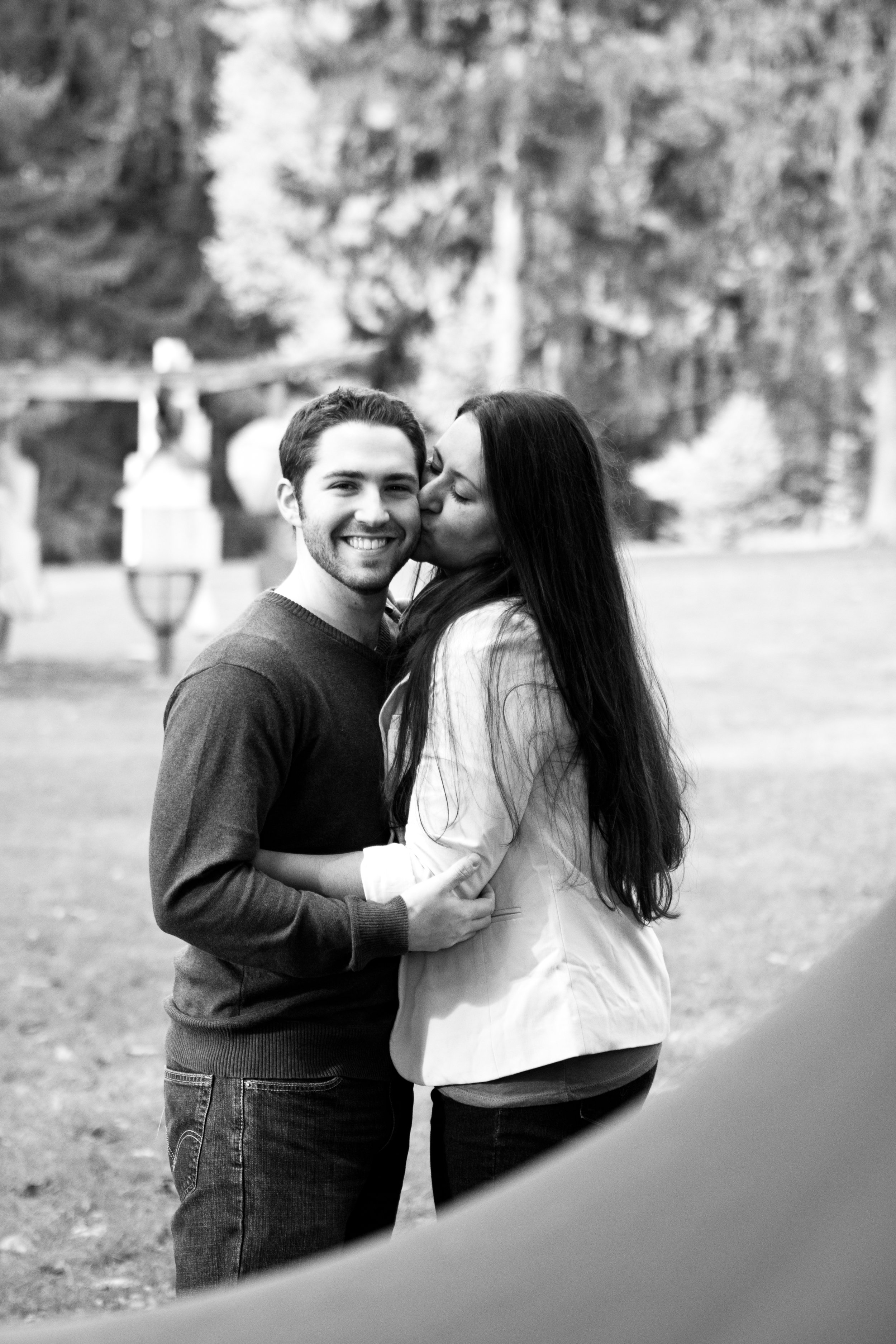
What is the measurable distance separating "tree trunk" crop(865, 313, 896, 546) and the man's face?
2199cm

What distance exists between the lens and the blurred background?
6156mm

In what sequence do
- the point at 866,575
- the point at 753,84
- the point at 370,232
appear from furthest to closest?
the point at 370,232
the point at 753,84
the point at 866,575

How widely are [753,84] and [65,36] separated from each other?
57.6 feet

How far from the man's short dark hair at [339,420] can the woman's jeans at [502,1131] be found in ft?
2.99

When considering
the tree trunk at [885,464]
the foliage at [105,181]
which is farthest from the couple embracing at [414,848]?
the foliage at [105,181]

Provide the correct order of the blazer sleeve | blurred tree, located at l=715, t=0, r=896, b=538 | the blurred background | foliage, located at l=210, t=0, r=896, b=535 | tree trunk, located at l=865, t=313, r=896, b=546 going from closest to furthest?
the blazer sleeve, the blurred background, blurred tree, located at l=715, t=0, r=896, b=538, foliage, located at l=210, t=0, r=896, b=535, tree trunk, located at l=865, t=313, r=896, b=546

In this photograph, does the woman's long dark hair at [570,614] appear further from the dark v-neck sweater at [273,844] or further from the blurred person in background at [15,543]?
the blurred person in background at [15,543]

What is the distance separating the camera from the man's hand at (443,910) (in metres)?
2.08

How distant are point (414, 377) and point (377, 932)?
85.2 ft

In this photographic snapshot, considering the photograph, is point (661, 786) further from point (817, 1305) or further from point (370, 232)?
point (370, 232)

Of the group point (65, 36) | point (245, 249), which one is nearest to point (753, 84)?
point (245, 249)

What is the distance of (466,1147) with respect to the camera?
2176mm

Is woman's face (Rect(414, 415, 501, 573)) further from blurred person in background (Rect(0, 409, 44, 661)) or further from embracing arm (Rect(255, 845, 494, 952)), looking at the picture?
blurred person in background (Rect(0, 409, 44, 661))

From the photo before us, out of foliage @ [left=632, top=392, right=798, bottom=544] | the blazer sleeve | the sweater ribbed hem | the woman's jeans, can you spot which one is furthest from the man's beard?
foliage @ [left=632, top=392, right=798, bottom=544]
